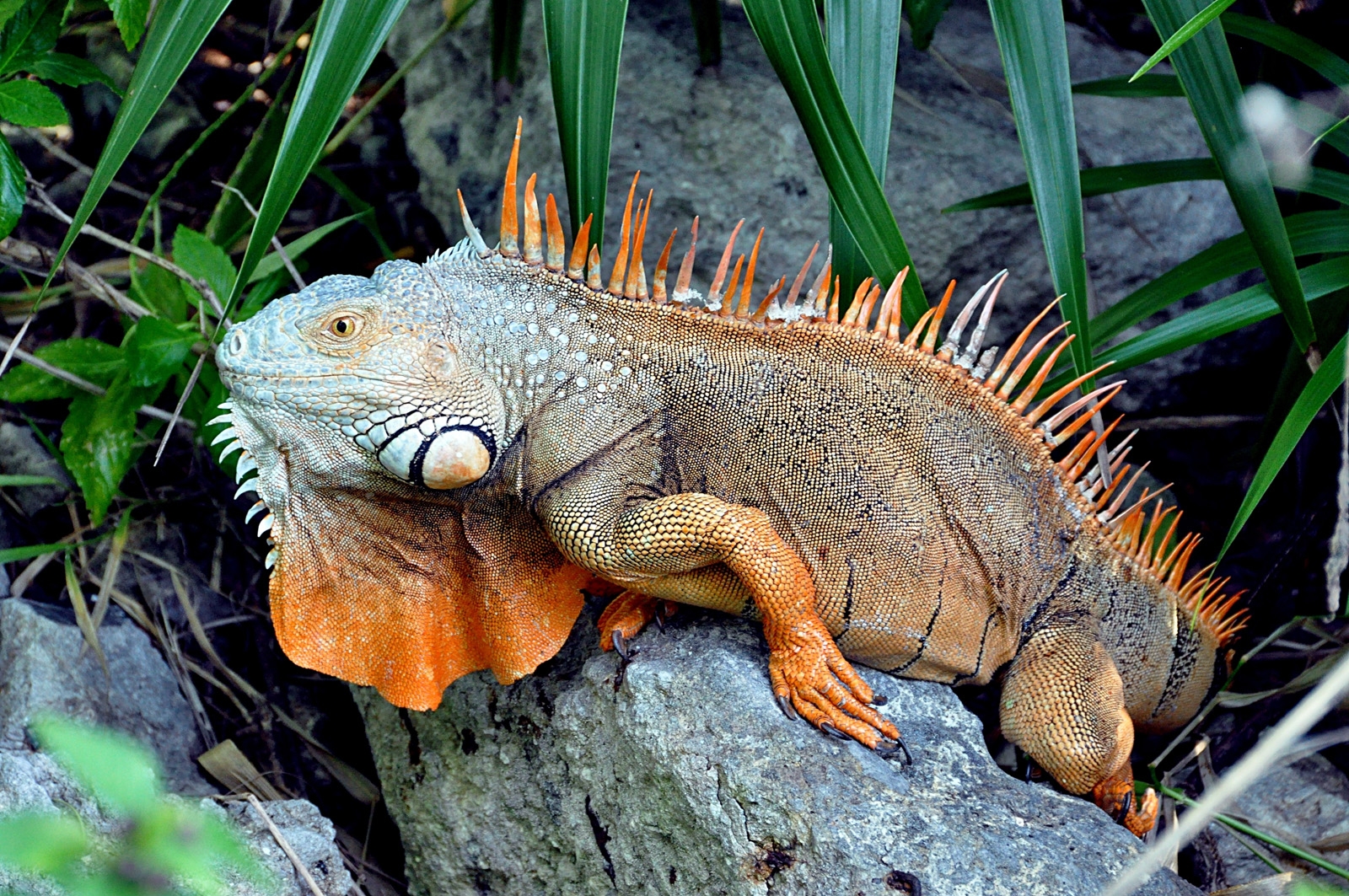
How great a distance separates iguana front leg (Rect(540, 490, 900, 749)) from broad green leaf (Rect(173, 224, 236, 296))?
1.56m

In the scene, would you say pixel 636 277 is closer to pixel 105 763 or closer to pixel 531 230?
pixel 531 230

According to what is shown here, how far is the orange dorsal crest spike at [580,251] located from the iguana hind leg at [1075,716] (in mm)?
1759

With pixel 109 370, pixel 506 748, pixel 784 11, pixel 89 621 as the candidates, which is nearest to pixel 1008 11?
A: pixel 784 11

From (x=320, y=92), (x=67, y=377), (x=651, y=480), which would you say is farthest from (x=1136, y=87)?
(x=67, y=377)

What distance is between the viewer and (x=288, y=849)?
2.72 meters

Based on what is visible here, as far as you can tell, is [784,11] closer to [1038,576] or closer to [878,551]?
[878,551]

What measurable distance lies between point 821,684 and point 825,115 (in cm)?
146

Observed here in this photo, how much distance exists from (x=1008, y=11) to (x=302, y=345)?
2.08 metres

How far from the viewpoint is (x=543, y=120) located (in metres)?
4.31

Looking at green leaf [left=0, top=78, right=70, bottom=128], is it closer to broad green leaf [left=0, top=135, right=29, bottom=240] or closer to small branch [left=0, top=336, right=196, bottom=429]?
broad green leaf [left=0, top=135, right=29, bottom=240]

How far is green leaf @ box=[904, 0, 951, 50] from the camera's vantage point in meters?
4.00

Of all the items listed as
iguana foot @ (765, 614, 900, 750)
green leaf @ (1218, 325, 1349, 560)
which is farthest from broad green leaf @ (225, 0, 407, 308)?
green leaf @ (1218, 325, 1349, 560)

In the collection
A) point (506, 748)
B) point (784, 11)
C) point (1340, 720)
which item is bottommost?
point (506, 748)

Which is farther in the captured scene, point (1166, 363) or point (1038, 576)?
point (1166, 363)
